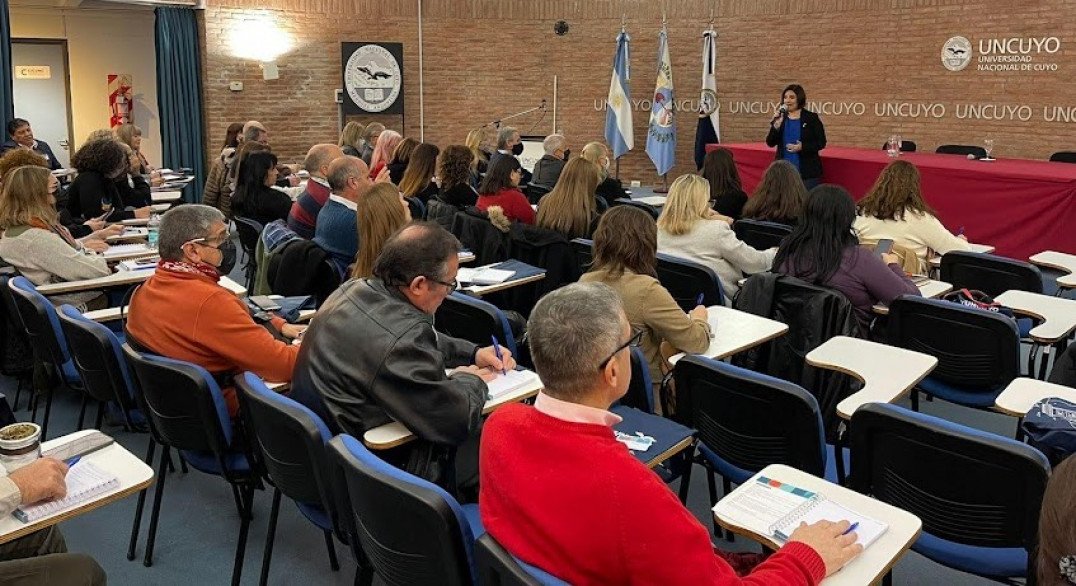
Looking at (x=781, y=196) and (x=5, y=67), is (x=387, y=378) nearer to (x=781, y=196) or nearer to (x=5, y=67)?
(x=781, y=196)

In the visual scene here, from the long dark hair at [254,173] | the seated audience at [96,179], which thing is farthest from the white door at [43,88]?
the long dark hair at [254,173]

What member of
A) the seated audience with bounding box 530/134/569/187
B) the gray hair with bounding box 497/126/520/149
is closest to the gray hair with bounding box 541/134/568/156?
the seated audience with bounding box 530/134/569/187

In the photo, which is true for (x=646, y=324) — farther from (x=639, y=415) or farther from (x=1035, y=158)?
(x=1035, y=158)

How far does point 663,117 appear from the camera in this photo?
12.8 m

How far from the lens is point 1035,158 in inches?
386

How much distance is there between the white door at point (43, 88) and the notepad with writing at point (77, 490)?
11.7 meters

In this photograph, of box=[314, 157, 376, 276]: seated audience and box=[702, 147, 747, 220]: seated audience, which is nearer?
box=[314, 157, 376, 276]: seated audience

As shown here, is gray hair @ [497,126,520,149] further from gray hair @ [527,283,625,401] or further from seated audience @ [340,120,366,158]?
gray hair @ [527,283,625,401]

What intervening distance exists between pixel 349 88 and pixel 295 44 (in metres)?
0.91

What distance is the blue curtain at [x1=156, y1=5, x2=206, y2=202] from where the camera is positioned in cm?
1148

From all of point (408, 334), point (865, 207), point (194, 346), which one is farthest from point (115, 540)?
point (865, 207)

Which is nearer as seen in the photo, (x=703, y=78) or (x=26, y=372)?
(x=26, y=372)

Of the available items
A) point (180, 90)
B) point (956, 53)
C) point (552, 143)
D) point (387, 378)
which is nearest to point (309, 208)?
point (387, 378)

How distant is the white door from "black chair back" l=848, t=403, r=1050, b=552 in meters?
12.7
